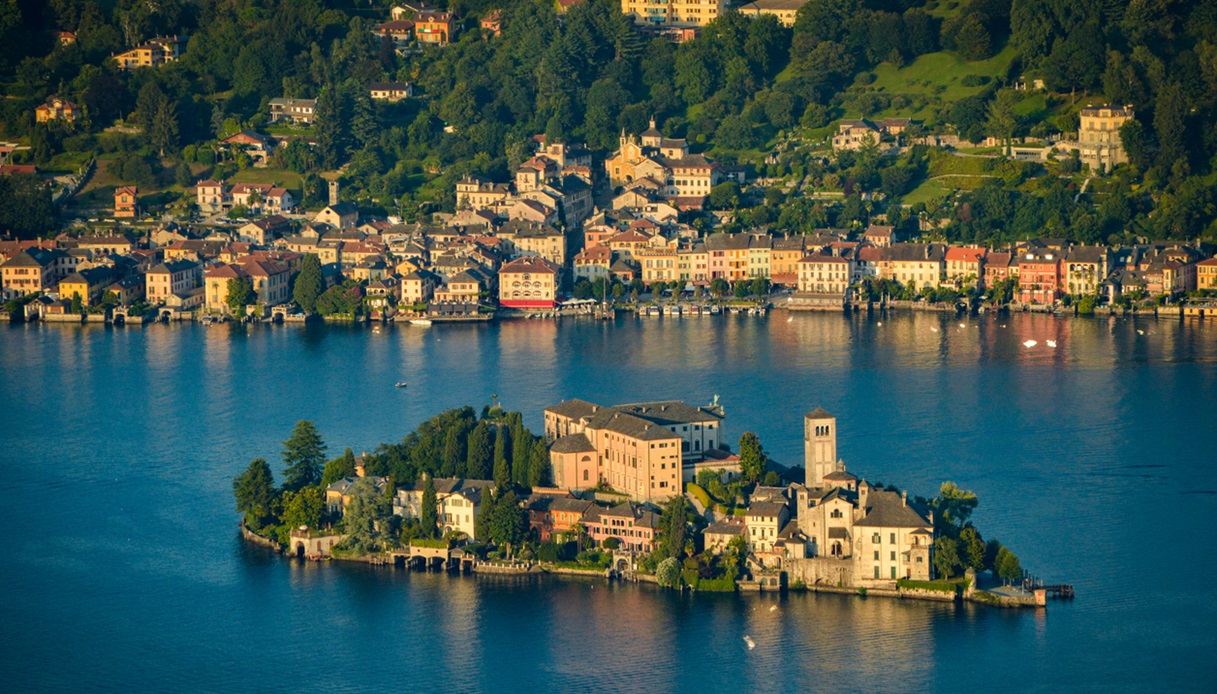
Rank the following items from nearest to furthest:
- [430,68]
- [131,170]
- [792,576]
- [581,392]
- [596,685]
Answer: [596,685] < [792,576] < [581,392] < [131,170] < [430,68]

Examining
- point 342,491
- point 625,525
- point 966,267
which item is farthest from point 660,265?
point 625,525

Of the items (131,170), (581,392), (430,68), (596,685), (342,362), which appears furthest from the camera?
(430,68)

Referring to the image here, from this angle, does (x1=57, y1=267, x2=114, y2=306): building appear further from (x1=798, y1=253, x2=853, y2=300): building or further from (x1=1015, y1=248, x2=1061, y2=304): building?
(x1=1015, y1=248, x2=1061, y2=304): building

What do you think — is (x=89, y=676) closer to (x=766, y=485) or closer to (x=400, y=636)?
(x=400, y=636)

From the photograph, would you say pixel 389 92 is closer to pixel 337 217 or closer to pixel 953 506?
pixel 337 217

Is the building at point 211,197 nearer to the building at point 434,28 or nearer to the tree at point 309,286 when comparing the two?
the tree at point 309,286

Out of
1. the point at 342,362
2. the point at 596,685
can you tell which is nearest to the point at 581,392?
the point at 342,362
